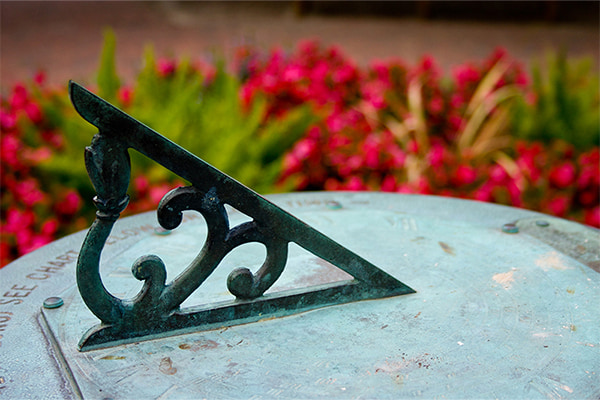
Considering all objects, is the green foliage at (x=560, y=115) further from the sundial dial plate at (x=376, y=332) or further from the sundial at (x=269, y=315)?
the sundial at (x=269, y=315)

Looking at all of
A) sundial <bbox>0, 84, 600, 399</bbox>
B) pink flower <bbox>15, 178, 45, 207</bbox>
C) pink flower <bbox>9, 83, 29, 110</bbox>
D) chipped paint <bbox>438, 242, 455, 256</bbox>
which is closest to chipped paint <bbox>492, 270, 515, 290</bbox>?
sundial <bbox>0, 84, 600, 399</bbox>

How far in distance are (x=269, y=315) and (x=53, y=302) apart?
1.48 feet

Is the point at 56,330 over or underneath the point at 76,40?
underneath

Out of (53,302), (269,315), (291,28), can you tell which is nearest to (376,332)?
(269,315)

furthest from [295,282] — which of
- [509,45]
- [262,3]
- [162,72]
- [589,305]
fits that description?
[262,3]

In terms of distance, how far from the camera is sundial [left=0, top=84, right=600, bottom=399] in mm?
1079

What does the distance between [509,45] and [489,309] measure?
6.61 m

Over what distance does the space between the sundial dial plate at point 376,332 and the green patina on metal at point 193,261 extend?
28mm

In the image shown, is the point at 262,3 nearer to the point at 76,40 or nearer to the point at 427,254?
the point at 76,40

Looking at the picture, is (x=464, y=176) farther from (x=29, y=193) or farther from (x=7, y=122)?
(x=7, y=122)

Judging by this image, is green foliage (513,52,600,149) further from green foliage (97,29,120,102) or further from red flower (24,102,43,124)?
red flower (24,102,43,124)

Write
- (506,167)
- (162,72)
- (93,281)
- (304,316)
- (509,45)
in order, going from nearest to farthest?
1. (93,281)
2. (304,316)
3. (506,167)
4. (162,72)
5. (509,45)

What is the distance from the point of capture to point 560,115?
3.38m

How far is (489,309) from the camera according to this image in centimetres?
132
